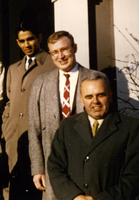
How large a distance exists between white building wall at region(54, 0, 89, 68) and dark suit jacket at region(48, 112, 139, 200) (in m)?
0.84

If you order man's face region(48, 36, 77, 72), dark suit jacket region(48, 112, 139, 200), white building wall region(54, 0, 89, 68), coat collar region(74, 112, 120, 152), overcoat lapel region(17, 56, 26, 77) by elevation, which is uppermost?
white building wall region(54, 0, 89, 68)

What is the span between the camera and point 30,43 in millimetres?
2645

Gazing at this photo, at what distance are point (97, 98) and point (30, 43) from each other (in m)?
1.11

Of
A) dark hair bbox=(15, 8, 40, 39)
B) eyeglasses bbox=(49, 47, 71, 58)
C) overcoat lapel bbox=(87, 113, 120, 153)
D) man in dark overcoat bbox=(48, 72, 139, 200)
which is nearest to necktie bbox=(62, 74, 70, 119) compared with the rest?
eyeglasses bbox=(49, 47, 71, 58)

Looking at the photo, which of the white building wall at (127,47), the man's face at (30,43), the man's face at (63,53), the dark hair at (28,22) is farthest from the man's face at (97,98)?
the dark hair at (28,22)

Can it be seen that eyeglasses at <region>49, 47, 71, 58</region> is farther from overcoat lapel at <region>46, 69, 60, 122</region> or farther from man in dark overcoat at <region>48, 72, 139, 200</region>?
man in dark overcoat at <region>48, 72, 139, 200</region>

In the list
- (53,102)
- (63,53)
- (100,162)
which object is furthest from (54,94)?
(100,162)

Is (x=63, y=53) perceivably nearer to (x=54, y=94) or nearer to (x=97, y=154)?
(x=54, y=94)

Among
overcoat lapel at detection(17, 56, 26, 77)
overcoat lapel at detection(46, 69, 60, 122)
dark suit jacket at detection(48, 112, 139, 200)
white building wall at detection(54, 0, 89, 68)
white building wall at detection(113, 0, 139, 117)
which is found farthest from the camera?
overcoat lapel at detection(17, 56, 26, 77)

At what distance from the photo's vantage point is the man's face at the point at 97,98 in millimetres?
1873

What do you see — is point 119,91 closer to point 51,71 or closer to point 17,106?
point 51,71

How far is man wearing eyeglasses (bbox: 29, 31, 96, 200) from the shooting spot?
7.45 feet

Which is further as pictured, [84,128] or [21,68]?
[21,68]

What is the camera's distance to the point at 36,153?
2311 millimetres
